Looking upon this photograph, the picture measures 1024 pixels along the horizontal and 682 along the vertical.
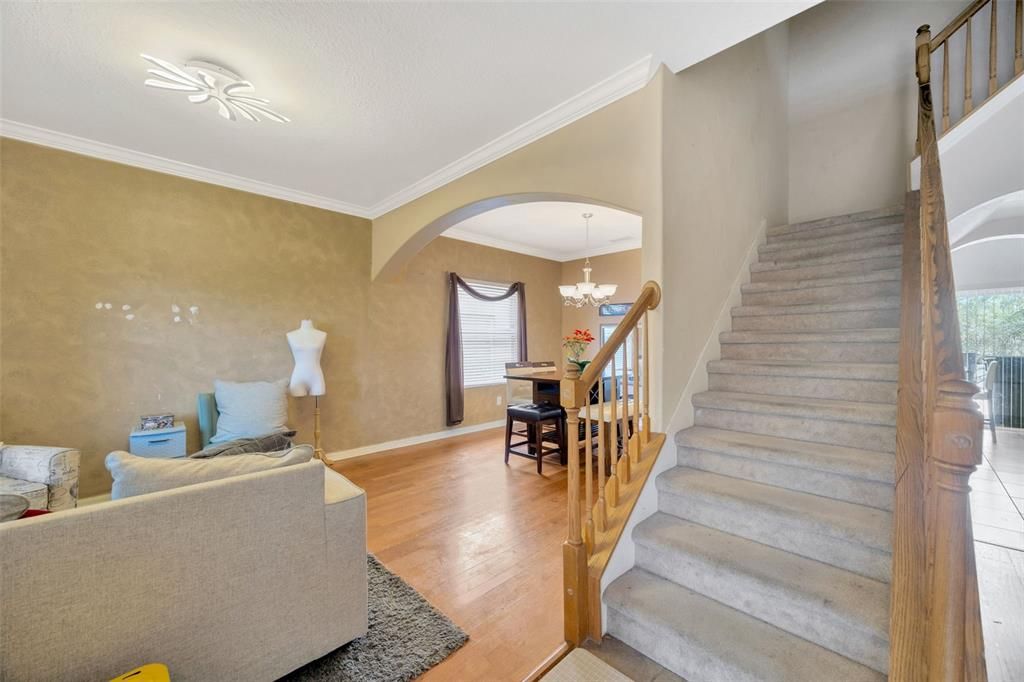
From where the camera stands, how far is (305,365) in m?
3.71

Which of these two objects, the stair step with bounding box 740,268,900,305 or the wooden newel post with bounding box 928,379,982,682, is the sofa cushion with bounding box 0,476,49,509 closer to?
the wooden newel post with bounding box 928,379,982,682

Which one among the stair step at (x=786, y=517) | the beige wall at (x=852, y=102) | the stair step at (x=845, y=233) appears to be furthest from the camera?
the beige wall at (x=852, y=102)

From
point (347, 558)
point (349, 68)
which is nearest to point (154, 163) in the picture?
point (349, 68)

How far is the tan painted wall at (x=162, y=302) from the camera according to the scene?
9.12 feet

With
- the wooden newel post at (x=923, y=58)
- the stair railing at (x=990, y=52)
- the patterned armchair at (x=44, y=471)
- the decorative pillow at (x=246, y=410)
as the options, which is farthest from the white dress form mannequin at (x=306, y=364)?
the stair railing at (x=990, y=52)

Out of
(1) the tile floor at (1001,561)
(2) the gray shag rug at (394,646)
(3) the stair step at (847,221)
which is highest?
(3) the stair step at (847,221)

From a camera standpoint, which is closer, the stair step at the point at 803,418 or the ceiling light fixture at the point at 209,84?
the stair step at the point at 803,418

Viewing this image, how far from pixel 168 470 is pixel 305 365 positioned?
242cm

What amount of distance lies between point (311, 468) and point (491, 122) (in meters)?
2.33

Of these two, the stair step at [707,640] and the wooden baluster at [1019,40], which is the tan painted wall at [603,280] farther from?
the stair step at [707,640]

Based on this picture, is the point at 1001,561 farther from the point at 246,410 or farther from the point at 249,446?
the point at 246,410

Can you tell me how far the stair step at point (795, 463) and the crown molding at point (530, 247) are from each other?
13.1 feet

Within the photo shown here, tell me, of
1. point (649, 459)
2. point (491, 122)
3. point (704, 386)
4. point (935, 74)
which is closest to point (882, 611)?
point (649, 459)

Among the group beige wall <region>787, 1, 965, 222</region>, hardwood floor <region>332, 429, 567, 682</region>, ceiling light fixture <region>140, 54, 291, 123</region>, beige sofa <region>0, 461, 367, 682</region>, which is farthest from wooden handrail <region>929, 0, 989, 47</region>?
beige sofa <region>0, 461, 367, 682</region>
